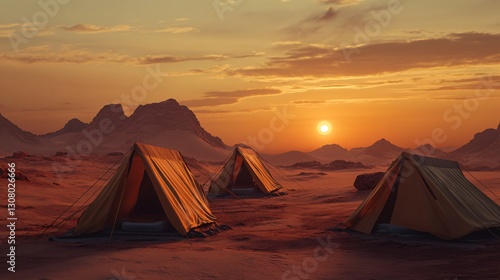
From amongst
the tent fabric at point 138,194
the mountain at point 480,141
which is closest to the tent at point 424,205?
the tent fabric at point 138,194

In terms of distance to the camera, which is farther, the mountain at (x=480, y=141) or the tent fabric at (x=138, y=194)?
the mountain at (x=480, y=141)

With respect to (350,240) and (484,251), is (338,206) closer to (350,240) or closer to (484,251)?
(350,240)

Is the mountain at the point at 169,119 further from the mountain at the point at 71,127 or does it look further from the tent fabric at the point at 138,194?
the tent fabric at the point at 138,194

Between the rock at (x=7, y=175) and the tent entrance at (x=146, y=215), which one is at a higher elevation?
the rock at (x=7, y=175)

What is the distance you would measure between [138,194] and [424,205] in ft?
24.2

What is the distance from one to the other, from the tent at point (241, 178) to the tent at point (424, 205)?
1289 cm

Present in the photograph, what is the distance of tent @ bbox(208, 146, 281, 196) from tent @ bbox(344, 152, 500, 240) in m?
12.9

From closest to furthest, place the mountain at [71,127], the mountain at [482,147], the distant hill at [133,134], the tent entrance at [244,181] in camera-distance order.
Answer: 1. the tent entrance at [244,181]
2. the mountain at [482,147]
3. the distant hill at [133,134]
4. the mountain at [71,127]

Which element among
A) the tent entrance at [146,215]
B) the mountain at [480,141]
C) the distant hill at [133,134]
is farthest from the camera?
the mountain at [480,141]

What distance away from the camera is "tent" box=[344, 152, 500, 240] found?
12.0 m

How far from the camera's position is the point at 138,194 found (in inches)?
566

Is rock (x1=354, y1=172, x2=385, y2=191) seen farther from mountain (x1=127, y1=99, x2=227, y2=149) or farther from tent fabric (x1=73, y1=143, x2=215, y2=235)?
mountain (x1=127, y1=99, x2=227, y2=149)

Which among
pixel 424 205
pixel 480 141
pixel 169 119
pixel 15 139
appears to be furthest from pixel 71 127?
pixel 424 205

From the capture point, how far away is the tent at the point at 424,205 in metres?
12.0
